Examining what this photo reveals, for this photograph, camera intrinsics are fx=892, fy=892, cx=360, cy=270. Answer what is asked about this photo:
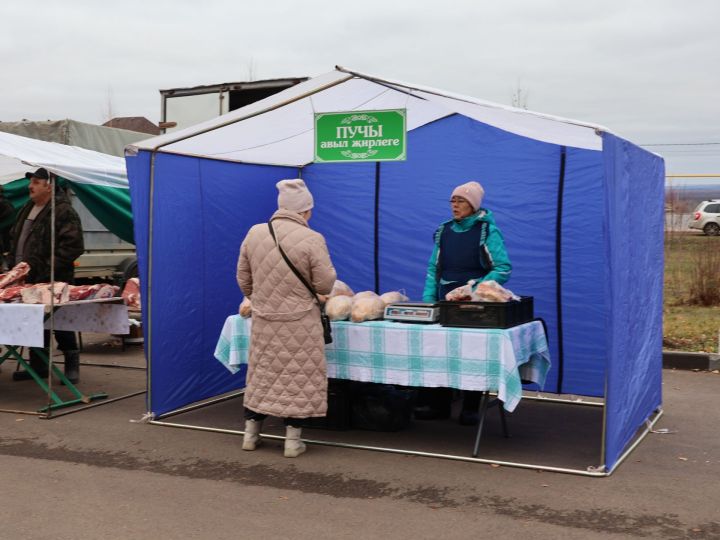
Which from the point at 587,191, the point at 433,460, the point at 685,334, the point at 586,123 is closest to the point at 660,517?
the point at 433,460

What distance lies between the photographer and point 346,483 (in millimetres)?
5551

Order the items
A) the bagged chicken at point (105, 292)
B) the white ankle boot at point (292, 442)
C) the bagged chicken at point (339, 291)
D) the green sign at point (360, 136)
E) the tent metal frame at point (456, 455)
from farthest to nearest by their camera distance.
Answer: the bagged chicken at point (105, 292) → the green sign at point (360, 136) → the bagged chicken at point (339, 291) → the white ankle boot at point (292, 442) → the tent metal frame at point (456, 455)

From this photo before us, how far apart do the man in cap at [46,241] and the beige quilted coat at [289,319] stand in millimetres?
2713

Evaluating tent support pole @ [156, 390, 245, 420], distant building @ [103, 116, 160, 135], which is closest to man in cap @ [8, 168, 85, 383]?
tent support pole @ [156, 390, 245, 420]

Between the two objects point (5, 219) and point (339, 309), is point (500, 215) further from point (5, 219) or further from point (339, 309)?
point (5, 219)

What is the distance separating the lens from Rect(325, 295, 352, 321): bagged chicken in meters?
6.32

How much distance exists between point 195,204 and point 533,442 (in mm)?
3408

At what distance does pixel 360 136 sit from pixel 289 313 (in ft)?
6.56

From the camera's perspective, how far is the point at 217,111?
13.8 m

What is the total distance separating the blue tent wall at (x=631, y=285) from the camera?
5523 mm

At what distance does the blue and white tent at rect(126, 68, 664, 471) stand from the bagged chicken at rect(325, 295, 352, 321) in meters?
1.51

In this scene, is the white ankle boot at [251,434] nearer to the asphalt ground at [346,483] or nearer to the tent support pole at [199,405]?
the asphalt ground at [346,483]

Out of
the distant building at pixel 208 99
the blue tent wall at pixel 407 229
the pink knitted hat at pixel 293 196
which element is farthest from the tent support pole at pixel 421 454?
the distant building at pixel 208 99

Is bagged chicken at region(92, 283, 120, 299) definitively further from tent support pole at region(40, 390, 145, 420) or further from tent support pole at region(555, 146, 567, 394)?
tent support pole at region(555, 146, 567, 394)
